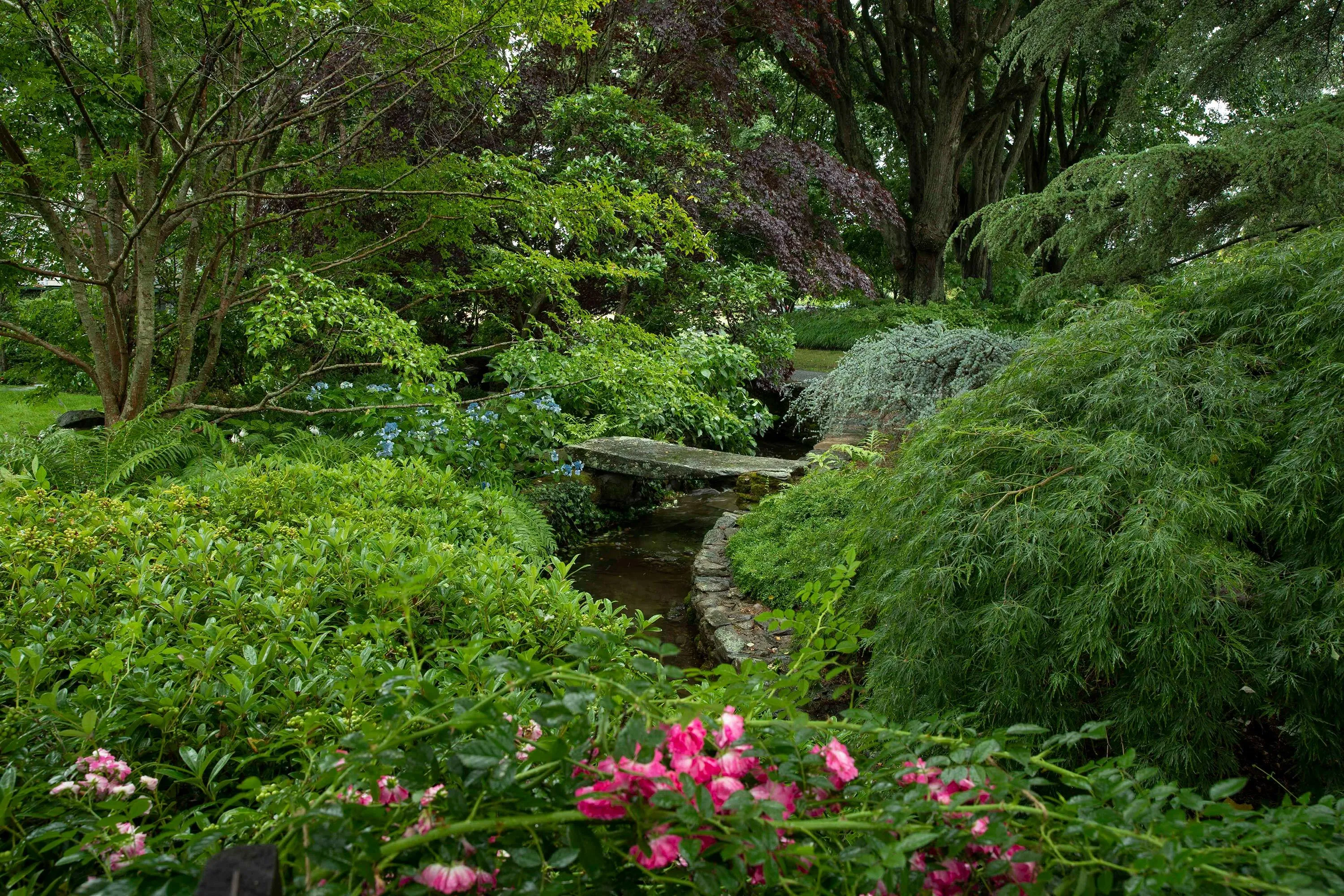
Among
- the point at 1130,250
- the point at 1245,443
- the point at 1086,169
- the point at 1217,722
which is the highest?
the point at 1086,169

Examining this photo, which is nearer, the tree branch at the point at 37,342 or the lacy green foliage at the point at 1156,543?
the lacy green foliage at the point at 1156,543

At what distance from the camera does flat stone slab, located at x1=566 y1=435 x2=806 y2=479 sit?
21.0 feet

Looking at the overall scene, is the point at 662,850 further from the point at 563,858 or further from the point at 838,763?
the point at 838,763

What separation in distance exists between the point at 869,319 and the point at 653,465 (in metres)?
7.56

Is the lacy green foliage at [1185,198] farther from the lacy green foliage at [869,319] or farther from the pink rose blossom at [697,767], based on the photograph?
the pink rose blossom at [697,767]

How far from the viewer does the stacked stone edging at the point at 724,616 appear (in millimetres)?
3770

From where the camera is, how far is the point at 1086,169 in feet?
17.1

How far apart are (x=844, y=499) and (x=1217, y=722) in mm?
2626

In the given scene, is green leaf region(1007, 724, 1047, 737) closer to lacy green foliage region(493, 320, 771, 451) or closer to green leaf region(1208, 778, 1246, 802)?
green leaf region(1208, 778, 1246, 802)

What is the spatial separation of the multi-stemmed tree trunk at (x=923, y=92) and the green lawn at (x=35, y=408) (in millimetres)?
9126

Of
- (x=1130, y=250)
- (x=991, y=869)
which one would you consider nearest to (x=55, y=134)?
(x=991, y=869)

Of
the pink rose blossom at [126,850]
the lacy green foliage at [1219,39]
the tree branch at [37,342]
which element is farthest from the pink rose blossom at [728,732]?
the lacy green foliage at [1219,39]

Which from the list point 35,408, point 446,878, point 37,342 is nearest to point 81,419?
point 35,408

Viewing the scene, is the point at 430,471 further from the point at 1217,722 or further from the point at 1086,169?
the point at 1086,169
